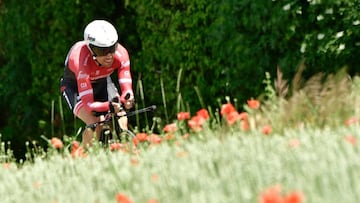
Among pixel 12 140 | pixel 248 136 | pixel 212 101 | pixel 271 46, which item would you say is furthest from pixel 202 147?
pixel 12 140

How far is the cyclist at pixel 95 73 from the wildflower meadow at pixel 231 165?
2.15 meters

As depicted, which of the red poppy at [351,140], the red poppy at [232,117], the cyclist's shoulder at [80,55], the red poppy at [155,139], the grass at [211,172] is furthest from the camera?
the cyclist's shoulder at [80,55]

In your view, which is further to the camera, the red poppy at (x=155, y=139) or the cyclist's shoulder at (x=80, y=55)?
the cyclist's shoulder at (x=80, y=55)

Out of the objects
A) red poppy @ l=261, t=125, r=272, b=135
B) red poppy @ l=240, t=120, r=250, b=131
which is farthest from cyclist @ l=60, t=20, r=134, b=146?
red poppy @ l=261, t=125, r=272, b=135

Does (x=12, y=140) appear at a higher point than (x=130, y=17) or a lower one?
lower

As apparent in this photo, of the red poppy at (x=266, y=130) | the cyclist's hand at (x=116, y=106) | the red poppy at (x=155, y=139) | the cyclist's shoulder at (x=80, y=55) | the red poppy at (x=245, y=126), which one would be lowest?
the cyclist's hand at (x=116, y=106)

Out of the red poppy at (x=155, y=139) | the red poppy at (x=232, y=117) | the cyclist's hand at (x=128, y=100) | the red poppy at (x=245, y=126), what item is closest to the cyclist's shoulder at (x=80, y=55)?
the cyclist's hand at (x=128, y=100)

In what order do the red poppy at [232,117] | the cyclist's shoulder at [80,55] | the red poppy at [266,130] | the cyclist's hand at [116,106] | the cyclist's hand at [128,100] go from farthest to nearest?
the cyclist's shoulder at [80,55] < the cyclist's hand at [128,100] < the cyclist's hand at [116,106] < the red poppy at [232,117] < the red poppy at [266,130]

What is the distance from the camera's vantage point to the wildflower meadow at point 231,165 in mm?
4598

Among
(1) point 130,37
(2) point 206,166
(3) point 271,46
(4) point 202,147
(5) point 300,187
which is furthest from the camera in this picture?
(1) point 130,37

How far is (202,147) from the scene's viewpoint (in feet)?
18.9

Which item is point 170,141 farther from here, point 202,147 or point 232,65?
point 232,65

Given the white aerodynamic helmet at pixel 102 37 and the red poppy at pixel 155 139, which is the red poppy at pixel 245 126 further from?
the white aerodynamic helmet at pixel 102 37

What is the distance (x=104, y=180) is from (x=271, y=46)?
4.54m
